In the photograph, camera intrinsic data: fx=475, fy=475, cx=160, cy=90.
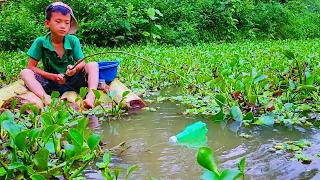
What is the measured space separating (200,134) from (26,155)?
1087mm

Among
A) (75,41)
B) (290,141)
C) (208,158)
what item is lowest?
(290,141)

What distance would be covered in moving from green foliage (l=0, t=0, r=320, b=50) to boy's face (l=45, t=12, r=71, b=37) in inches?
172

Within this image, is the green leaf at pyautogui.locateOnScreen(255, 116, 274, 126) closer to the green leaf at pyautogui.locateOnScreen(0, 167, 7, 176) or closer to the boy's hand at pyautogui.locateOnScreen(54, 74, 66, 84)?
the green leaf at pyautogui.locateOnScreen(0, 167, 7, 176)

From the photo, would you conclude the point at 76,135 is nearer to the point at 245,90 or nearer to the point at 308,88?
the point at 245,90

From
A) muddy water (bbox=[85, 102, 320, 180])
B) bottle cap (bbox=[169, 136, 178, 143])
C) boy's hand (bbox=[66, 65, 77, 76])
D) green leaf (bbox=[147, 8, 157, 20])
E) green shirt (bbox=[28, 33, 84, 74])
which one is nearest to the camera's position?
muddy water (bbox=[85, 102, 320, 180])

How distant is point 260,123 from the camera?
9.43 feet

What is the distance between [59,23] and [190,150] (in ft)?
6.82

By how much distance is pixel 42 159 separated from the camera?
72.7 inches

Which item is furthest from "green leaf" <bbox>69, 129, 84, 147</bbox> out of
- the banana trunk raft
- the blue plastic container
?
the blue plastic container

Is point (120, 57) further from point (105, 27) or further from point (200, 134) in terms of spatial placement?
point (200, 134)

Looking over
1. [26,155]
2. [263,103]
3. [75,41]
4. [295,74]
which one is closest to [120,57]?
[75,41]

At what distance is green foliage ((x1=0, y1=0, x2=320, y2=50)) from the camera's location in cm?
866

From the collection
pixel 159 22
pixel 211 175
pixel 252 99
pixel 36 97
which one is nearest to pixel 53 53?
pixel 36 97

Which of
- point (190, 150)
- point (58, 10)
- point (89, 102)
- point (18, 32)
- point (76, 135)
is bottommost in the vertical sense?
point (190, 150)
